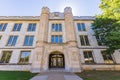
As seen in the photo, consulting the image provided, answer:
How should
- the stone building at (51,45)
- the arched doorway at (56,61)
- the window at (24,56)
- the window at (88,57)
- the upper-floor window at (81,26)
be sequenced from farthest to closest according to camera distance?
the upper-floor window at (81,26)
the arched doorway at (56,61)
the window at (24,56)
the window at (88,57)
the stone building at (51,45)

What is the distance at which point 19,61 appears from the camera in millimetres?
22844

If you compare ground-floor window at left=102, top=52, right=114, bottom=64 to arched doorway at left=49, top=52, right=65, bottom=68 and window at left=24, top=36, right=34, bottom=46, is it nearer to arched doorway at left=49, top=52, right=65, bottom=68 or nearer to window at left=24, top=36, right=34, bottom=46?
arched doorway at left=49, top=52, right=65, bottom=68

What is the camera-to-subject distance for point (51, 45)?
76.5 feet

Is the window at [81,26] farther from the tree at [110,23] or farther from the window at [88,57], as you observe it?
the window at [88,57]

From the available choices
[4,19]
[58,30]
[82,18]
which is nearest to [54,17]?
[58,30]

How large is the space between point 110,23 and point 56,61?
13.1 m

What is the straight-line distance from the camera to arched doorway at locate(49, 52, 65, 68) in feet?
82.4

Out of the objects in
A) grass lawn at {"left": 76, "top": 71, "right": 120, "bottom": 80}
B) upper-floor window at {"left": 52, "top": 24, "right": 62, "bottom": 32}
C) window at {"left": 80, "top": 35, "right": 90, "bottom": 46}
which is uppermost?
upper-floor window at {"left": 52, "top": 24, "right": 62, "bottom": 32}

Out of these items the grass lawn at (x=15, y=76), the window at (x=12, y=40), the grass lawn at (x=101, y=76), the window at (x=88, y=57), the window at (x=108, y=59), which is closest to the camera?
the grass lawn at (x=101, y=76)

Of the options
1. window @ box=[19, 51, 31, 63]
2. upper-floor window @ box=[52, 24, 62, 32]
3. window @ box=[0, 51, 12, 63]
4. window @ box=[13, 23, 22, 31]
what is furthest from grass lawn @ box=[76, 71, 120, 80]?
window @ box=[13, 23, 22, 31]

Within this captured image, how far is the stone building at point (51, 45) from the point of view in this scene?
2167 cm

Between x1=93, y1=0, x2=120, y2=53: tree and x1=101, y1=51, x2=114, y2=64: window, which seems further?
x1=101, y1=51, x2=114, y2=64: window

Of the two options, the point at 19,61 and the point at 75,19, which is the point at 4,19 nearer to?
the point at 19,61

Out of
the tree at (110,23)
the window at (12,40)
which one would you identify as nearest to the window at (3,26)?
the window at (12,40)
